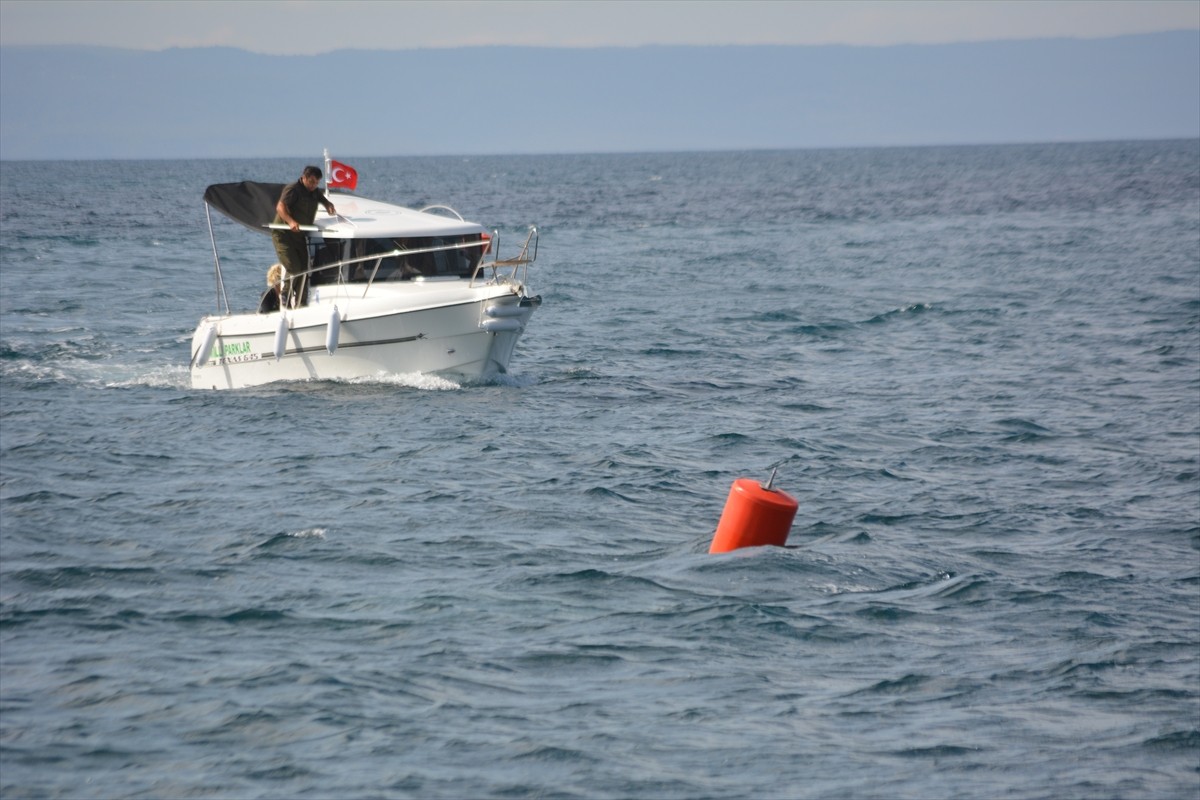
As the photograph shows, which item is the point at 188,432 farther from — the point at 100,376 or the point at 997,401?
the point at 997,401

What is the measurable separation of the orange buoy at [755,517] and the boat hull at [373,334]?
7425 millimetres

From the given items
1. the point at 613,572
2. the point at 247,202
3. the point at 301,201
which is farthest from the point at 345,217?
the point at 613,572

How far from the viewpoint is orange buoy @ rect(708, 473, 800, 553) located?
11.1 meters

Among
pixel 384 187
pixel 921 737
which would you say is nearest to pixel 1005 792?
pixel 921 737

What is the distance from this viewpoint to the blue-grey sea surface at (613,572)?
25.6 ft

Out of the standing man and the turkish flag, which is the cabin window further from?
the turkish flag

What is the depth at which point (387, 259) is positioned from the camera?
18.5 m

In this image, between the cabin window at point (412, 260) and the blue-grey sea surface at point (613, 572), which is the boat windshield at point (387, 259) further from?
the blue-grey sea surface at point (613, 572)

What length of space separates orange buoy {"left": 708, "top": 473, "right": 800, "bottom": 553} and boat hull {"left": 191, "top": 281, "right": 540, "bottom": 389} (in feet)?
24.4

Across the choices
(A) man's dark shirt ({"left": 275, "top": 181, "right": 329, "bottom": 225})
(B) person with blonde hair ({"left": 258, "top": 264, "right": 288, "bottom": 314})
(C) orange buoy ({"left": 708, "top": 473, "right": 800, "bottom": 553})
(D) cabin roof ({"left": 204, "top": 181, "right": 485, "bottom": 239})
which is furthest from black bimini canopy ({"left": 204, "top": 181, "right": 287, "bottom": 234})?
(C) orange buoy ({"left": 708, "top": 473, "right": 800, "bottom": 553})

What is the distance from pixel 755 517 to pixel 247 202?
437 inches

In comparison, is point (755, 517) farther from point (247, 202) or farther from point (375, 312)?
point (247, 202)

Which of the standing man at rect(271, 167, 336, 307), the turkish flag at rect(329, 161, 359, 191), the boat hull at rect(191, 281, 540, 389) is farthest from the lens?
the turkish flag at rect(329, 161, 359, 191)

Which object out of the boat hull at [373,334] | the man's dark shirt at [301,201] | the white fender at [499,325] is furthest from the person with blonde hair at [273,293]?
the white fender at [499,325]
